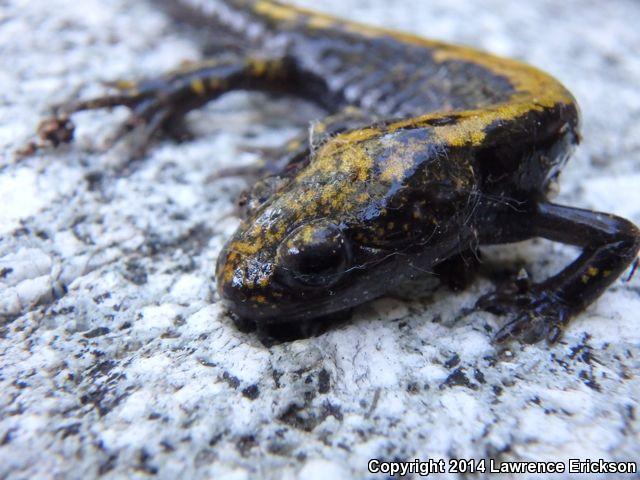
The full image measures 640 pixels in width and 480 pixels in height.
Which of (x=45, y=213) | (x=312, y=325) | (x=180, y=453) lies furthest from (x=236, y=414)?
(x=45, y=213)

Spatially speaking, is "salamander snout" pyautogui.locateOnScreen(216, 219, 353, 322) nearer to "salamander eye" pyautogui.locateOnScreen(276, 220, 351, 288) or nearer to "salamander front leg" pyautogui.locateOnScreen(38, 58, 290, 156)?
"salamander eye" pyautogui.locateOnScreen(276, 220, 351, 288)

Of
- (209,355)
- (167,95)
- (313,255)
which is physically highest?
(313,255)

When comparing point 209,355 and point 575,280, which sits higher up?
point 575,280

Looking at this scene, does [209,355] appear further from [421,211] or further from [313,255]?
[421,211]

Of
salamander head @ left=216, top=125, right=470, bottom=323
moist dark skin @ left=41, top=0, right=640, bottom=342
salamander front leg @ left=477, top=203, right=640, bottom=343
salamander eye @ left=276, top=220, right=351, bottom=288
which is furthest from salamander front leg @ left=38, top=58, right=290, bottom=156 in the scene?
salamander front leg @ left=477, top=203, right=640, bottom=343

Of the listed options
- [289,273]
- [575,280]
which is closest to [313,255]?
[289,273]

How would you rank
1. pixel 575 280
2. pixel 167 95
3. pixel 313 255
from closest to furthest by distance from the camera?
1. pixel 313 255
2. pixel 575 280
3. pixel 167 95

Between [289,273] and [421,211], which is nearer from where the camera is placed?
[289,273]
